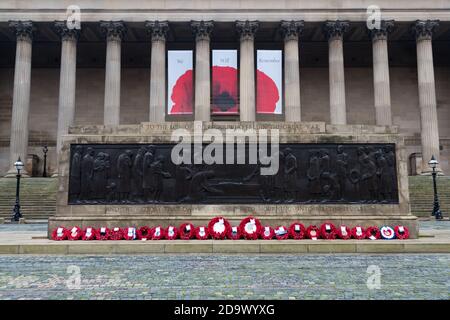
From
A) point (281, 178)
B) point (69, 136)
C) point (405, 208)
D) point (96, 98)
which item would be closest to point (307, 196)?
point (281, 178)

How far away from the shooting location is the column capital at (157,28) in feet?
124

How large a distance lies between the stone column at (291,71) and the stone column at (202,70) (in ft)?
22.6

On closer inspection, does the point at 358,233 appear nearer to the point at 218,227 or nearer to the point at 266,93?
the point at 218,227

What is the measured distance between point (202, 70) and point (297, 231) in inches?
1102

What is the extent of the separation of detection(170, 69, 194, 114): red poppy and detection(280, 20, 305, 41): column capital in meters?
9.41

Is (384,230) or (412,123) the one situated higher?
(412,123)

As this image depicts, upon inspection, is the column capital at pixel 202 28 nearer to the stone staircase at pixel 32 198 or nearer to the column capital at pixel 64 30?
the column capital at pixel 64 30

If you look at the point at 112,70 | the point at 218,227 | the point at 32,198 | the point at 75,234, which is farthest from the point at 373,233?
the point at 112,70

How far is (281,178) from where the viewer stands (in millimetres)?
12250

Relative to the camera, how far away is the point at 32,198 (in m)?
29.0

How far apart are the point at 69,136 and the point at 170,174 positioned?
10.4 ft

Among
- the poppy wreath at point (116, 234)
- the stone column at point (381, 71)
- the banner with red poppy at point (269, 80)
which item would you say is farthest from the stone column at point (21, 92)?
the stone column at point (381, 71)
